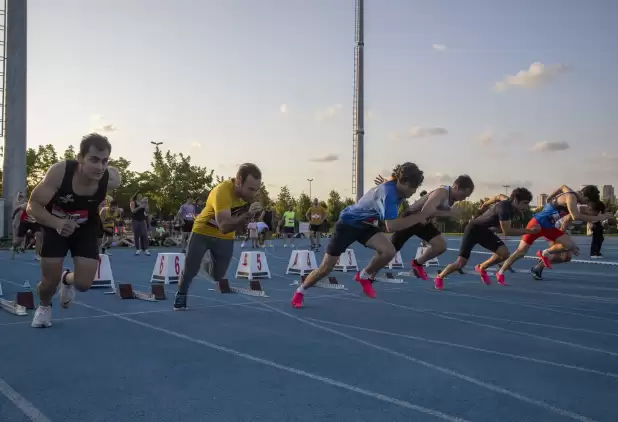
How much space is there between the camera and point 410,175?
6.85 meters

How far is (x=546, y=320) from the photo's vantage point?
682cm

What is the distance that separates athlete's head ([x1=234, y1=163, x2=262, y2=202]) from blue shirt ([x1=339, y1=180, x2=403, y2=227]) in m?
1.48

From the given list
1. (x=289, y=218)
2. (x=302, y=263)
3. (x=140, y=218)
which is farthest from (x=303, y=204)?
(x=302, y=263)

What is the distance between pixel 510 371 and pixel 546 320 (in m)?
2.74

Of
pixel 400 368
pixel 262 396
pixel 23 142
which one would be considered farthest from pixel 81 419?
pixel 23 142

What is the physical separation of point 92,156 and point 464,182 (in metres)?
5.26

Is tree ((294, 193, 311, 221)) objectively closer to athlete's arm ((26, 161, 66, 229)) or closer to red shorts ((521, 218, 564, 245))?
red shorts ((521, 218, 564, 245))

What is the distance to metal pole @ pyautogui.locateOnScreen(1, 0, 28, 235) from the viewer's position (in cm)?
2281

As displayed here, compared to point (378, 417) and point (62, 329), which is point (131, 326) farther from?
point (378, 417)

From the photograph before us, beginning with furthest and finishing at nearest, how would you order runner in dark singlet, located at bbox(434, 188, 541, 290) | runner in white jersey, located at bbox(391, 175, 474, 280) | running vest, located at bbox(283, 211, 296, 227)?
running vest, located at bbox(283, 211, 296, 227) → runner in dark singlet, located at bbox(434, 188, 541, 290) → runner in white jersey, located at bbox(391, 175, 474, 280)

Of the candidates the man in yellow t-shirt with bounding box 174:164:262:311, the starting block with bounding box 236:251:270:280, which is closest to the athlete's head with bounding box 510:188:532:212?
the starting block with bounding box 236:251:270:280

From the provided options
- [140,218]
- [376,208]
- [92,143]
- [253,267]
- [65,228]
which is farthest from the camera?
[140,218]

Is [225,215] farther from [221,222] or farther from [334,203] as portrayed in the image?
[334,203]

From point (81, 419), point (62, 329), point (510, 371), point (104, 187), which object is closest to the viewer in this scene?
point (81, 419)
